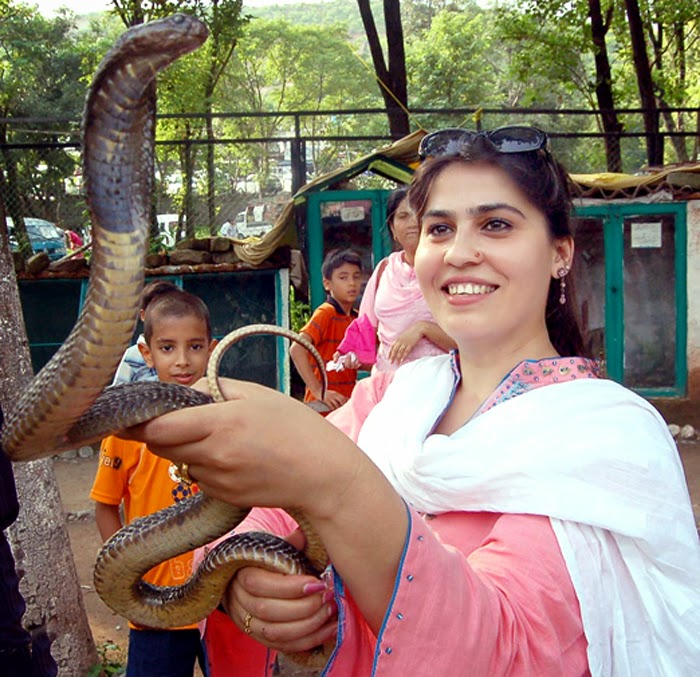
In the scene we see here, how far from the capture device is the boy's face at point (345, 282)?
5.44 metres

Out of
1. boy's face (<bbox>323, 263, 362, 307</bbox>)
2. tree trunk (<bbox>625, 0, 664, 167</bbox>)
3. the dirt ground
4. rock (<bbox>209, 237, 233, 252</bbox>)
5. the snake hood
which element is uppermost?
tree trunk (<bbox>625, 0, 664, 167</bbox>)

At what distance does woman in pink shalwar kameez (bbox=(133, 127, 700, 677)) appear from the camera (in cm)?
114

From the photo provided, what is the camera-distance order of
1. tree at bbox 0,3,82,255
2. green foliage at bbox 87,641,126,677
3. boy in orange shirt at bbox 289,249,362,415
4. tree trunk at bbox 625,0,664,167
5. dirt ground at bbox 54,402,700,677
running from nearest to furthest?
green foliage at bbox 87,641,126,677
dirt ground at bbox 54,402,700,677
boy in orange shirt at bbox 289,249,362,415
tree trunk at bbox 625,0,664,167
tree at bbox 0,3,82,255

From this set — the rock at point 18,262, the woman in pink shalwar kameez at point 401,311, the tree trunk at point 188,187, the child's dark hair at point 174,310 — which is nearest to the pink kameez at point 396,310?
the woman in pink shalwar kameez at point 401,311

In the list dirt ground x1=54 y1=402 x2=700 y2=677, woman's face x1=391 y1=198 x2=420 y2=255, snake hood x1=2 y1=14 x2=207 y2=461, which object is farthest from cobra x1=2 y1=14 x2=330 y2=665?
dirt ground x1=54 y1=402 x2=700 y2=677

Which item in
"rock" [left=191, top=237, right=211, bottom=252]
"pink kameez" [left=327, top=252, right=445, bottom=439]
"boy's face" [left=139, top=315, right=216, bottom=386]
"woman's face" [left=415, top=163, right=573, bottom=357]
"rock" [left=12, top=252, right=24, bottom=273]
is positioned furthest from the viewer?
"rock" [left=191, top=237, right=211, bottom=252]

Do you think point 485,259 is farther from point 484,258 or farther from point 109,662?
point 109,662

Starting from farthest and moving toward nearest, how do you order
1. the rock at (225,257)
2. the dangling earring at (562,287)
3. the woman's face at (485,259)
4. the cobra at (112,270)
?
the rock at (225,257) → the dangling earring at (562,287) → the woman's face at (485,259) → the cobra at (112,270)

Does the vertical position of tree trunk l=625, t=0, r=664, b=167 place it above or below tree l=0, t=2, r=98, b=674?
above

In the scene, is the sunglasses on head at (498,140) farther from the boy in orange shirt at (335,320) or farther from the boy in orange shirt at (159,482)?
the boy in orange shirt at (335,320)

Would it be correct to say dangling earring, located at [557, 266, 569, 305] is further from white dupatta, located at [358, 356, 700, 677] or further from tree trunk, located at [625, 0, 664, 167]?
tree trunk, located at [625, 0, 664, 167]

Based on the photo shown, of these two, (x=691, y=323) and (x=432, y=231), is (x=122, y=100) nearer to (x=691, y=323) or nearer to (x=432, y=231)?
(x=432, y=231)

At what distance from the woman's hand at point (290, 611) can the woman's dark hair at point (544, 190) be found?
0.80 meters

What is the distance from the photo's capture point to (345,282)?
5.45m
